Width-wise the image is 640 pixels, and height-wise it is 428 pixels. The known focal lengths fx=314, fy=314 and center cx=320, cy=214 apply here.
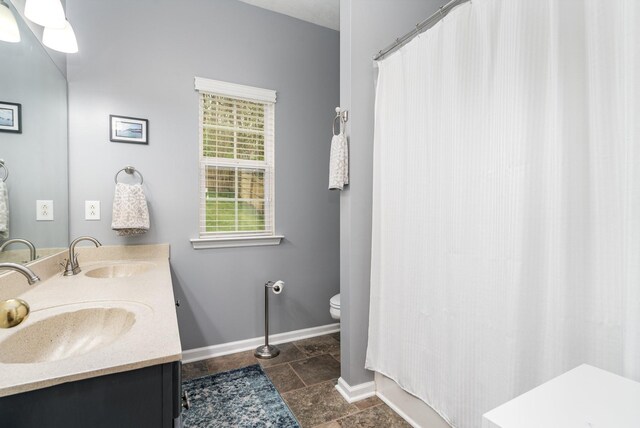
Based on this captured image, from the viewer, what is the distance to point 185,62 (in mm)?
2418

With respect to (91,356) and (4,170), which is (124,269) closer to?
(4,170)

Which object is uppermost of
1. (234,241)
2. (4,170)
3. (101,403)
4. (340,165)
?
(340,165)

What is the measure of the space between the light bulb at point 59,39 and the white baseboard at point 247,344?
2.11 m

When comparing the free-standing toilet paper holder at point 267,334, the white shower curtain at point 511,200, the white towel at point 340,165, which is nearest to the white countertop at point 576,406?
the white shower curtain at point 511,200

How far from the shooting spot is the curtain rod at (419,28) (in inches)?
55.8

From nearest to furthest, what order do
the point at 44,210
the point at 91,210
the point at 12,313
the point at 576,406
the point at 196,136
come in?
the point at 576,406, the point at 12,313, the point at 44,210, the point at 91,210, the point at 196,136

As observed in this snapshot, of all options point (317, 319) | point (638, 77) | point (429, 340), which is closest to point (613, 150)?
point (638, 77)

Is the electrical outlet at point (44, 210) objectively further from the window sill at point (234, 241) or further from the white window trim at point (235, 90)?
the white window trim at point (235, 90)

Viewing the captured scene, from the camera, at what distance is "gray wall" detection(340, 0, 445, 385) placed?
191cm

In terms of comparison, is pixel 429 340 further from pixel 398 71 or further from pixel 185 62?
pixel 185 62

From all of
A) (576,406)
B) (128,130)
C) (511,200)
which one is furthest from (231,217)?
(576,406)

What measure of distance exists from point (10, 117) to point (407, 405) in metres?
2.37

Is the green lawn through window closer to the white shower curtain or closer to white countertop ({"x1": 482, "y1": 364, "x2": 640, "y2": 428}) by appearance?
the white shower curtain

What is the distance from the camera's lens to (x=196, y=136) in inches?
97.0
